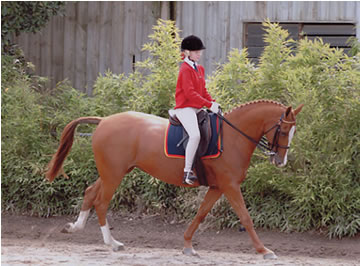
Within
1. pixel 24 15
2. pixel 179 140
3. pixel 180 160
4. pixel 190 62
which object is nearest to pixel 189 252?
pixel 180 160

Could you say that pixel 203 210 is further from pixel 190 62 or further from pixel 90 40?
pixel 90 40

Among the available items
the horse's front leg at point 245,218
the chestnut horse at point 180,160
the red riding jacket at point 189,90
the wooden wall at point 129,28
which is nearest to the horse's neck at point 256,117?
the chestnut horse at point 180,160

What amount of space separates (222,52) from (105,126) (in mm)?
4749

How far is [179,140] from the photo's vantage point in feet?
21.7

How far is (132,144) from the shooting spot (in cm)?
682

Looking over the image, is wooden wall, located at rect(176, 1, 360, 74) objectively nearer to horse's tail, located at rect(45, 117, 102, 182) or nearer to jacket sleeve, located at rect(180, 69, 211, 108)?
horse's tail, located at rect(45, 117, 102, 182)

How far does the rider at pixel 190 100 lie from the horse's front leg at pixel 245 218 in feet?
1.33

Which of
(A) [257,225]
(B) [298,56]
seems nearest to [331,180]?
(A) [257,225]

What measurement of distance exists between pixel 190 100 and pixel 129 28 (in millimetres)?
5397

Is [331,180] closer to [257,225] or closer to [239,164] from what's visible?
[257,225]

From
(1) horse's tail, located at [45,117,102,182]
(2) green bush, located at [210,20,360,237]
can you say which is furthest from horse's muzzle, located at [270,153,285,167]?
(1) horse's tail, located at [45,117,102,182]

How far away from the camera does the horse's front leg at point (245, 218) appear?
6.32 m

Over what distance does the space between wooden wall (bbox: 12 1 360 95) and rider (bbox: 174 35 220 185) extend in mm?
4528

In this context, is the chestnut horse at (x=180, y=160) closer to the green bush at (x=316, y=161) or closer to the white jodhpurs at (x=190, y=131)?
the white jodhpurs at (x=190, y=131)
